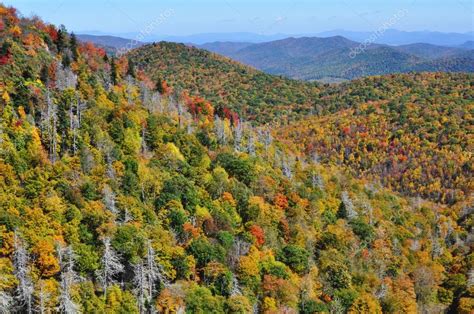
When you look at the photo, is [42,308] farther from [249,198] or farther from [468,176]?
[468,176]

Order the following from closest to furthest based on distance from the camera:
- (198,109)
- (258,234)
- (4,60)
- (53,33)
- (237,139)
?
(4,60), (258,234), (53,33), (237,139), (198,109)

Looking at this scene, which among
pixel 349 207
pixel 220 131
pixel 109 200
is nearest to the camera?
pixel 109 200

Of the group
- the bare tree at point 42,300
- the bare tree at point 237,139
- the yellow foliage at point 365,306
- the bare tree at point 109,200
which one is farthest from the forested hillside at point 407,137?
the bare tree at point 42,300

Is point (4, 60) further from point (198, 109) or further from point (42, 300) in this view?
point (198, 109)

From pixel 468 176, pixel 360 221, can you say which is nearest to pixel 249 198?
pixel 360 221

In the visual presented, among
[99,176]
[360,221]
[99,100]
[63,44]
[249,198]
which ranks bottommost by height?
[360,221]

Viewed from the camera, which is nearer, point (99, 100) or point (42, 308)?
point (42, 308)

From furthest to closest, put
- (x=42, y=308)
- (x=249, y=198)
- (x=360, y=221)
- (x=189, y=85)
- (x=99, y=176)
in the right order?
1. (x=189, y=85)
2. (x=360, y=221)
3. (x=249, y=198)
4. (x=99, y=176)
5. (x=42, y=308)

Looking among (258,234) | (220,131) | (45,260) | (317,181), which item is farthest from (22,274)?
(317,181)
